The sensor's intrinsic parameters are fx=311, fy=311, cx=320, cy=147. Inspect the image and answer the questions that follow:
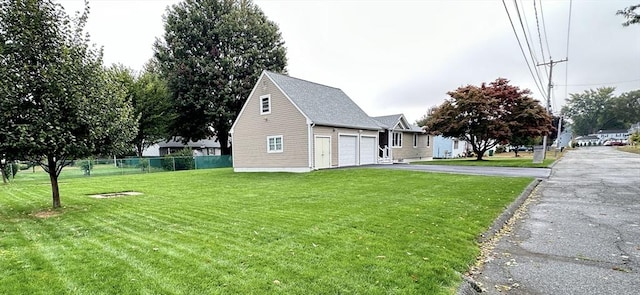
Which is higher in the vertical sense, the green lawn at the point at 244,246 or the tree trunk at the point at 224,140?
the tree trunk at the point at 224,140

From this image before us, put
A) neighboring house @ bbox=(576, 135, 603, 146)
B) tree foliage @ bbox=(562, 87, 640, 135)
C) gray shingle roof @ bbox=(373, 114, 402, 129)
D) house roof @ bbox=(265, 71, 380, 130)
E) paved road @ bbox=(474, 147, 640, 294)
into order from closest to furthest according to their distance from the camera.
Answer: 1. paved road @ bbox=(474, 147, 640, 294)
2. house roof @ bbox=(265, 71, 380, 130)
3. gray shingle roof @ bbox=(373, 114, 402, 129)
4. tree foliage @ bbox=(562, 87, 640, 135)
5. neighboring house @ bbox=(576, 135, 603, 146)

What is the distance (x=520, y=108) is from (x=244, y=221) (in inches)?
951

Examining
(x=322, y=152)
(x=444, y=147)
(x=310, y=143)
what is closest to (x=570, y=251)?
(x=310, y=143)

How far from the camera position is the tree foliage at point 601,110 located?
81250 mm

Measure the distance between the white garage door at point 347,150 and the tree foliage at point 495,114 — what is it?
26.5ft

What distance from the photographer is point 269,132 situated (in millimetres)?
18875

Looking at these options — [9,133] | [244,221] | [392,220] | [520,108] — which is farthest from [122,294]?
[520,108]

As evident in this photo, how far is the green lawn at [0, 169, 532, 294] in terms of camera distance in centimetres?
312

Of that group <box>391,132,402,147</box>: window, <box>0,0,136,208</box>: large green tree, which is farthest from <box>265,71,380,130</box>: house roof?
<box>0,0,136,208</box>: large green tree

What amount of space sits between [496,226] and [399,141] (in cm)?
2090

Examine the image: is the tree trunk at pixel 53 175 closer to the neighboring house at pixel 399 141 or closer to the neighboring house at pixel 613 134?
the neighboring house at pixel 399 141

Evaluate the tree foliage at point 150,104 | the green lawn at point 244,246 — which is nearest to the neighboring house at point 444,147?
the tree foliage at point 150,104

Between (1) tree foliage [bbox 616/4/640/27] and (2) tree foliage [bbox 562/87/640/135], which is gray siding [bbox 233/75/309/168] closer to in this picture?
(1) tree foliage [bbox 616/4/640/27]

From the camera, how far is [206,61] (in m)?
27.1
